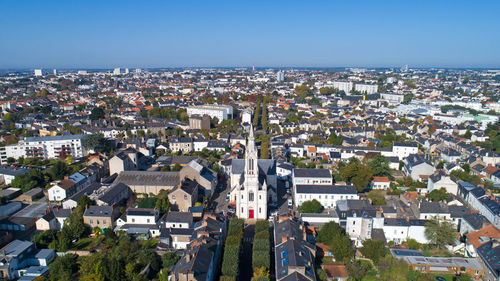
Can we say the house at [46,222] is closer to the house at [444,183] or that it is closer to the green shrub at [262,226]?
the green shrub at [262,226]

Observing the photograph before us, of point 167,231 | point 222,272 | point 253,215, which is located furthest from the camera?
point 253,215

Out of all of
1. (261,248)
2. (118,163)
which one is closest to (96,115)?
(118,163)

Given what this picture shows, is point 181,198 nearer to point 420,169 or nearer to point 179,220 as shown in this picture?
point 179,220

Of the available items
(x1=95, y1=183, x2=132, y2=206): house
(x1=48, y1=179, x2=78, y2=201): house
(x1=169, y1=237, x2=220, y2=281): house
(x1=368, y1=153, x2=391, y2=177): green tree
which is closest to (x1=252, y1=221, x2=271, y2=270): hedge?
(x1=169, y1=237, x2=220, y2=281): house

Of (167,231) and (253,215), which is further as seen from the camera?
(253,215)

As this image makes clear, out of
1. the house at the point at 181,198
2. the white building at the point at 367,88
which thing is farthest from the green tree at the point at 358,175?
the white building at the point at 367,88

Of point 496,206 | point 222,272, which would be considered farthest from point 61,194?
point 496,206

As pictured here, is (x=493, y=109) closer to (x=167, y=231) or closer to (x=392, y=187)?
(x=392, y=187)
